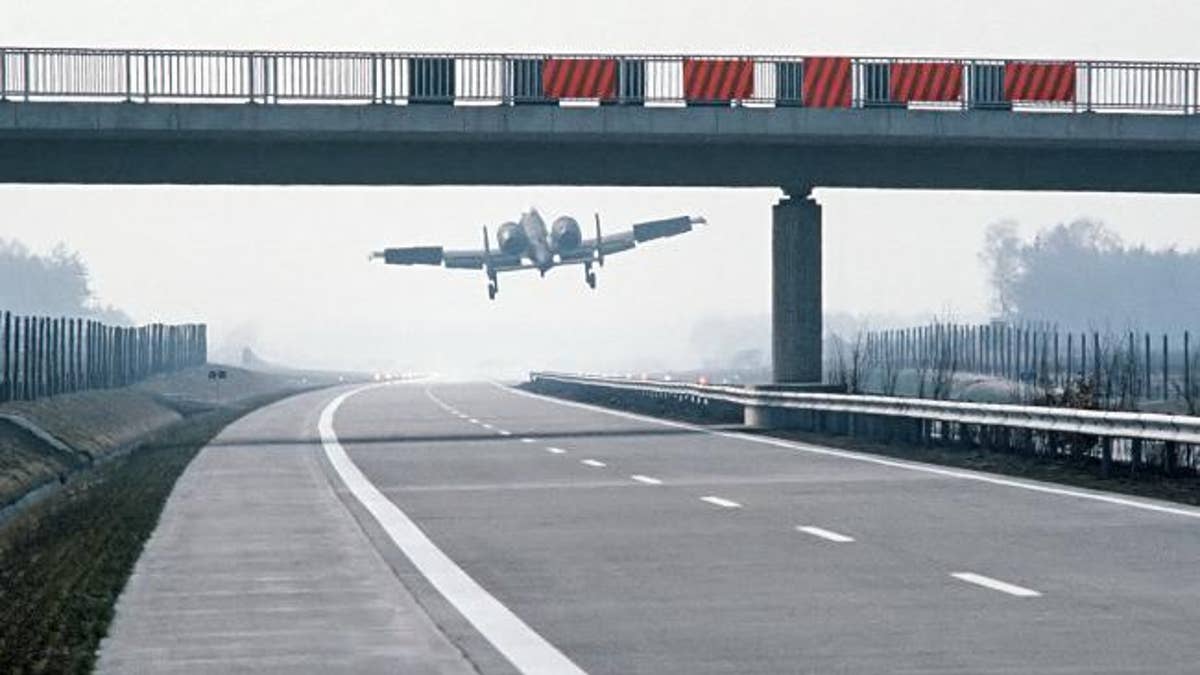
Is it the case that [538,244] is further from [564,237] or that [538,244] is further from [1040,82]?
[1040,82]

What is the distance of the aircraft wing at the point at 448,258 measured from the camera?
130 metres

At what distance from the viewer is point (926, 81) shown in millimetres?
50656

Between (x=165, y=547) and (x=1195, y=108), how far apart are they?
33878 millimetres

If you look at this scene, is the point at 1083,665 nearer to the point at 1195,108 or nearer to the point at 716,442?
the point at 716,442

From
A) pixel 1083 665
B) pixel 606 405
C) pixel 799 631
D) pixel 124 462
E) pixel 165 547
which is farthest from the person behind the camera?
pixel 606 405

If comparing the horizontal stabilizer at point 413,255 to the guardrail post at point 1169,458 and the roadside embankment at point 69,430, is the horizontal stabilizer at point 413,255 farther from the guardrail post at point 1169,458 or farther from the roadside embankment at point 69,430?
the guardrail post at point 1169,458

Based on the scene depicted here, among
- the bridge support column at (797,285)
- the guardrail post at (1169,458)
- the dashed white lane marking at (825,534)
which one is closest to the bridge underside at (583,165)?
the bridge support column at (797,285)

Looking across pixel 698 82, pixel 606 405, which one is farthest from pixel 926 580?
pixel 606 405

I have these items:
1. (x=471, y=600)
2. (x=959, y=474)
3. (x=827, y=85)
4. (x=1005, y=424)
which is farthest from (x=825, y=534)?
(x=827, y=85)

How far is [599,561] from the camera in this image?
1814cm

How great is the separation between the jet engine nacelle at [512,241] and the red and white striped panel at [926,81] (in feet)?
261

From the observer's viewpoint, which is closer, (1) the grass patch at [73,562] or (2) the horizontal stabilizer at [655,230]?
(1) the grass patch at [73,562]

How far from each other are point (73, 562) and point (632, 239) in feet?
379

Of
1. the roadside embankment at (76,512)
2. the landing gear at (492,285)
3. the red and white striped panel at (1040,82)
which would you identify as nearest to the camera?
the roadside embankment at (76,512)
